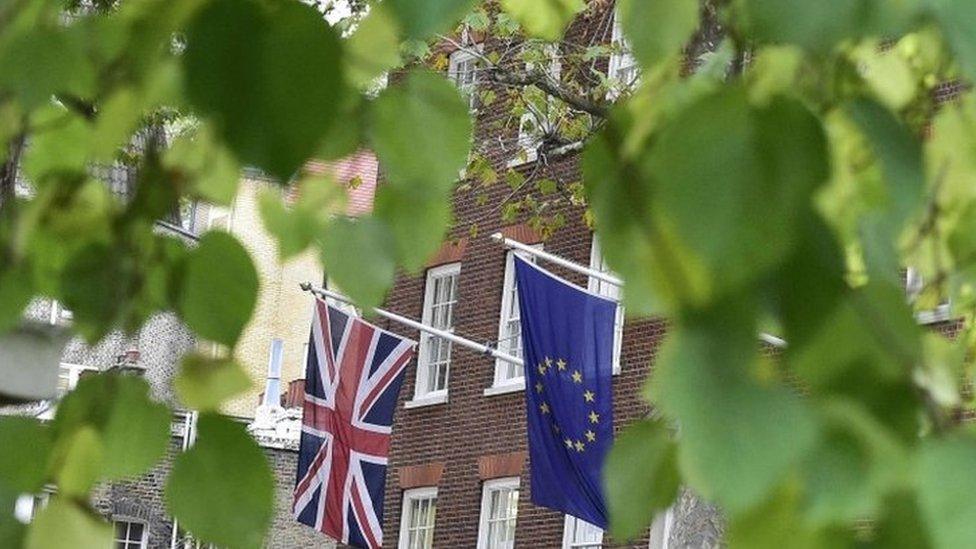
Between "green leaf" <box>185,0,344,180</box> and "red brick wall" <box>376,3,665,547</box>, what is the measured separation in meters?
21.6

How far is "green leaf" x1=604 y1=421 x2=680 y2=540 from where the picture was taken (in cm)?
173

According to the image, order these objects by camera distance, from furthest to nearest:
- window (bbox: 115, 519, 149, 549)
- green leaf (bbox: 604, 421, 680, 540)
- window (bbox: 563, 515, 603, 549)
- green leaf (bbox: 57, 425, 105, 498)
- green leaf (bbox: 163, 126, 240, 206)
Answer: window (bbox: 115, 519, 149, 549)
window (bbox: 563, 515, 603, 549)
green leaf (bbox: 163, 126, 240, 206)
green leaf (bbox: 57, 425, 105, 498)
green leaf (bbox: 604, 421, 680, 540)

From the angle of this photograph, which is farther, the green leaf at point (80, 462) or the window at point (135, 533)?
the window at point (135, 533)

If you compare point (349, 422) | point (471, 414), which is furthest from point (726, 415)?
point (471, 414)

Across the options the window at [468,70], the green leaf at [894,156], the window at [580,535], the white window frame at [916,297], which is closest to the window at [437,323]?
the window at [580,535]

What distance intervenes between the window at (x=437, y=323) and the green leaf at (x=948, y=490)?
2496cm

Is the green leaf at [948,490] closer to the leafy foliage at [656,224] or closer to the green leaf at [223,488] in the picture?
the leafy foliage at [656,224]

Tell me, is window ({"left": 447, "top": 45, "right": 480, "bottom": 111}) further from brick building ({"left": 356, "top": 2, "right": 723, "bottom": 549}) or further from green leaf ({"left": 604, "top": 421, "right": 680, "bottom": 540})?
green leaf ({"left": 604, "top": 421, "right": 680, "bottom": 540})

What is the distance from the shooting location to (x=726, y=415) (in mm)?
1469

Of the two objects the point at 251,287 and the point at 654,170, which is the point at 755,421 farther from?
the point at 251,287

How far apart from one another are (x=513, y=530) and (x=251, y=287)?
75.1ft

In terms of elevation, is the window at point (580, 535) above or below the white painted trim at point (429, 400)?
below

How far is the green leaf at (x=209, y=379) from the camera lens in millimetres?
1947

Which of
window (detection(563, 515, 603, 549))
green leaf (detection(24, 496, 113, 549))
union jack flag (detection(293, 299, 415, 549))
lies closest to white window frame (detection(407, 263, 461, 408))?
window (detection(563, 515, 603, 549))
